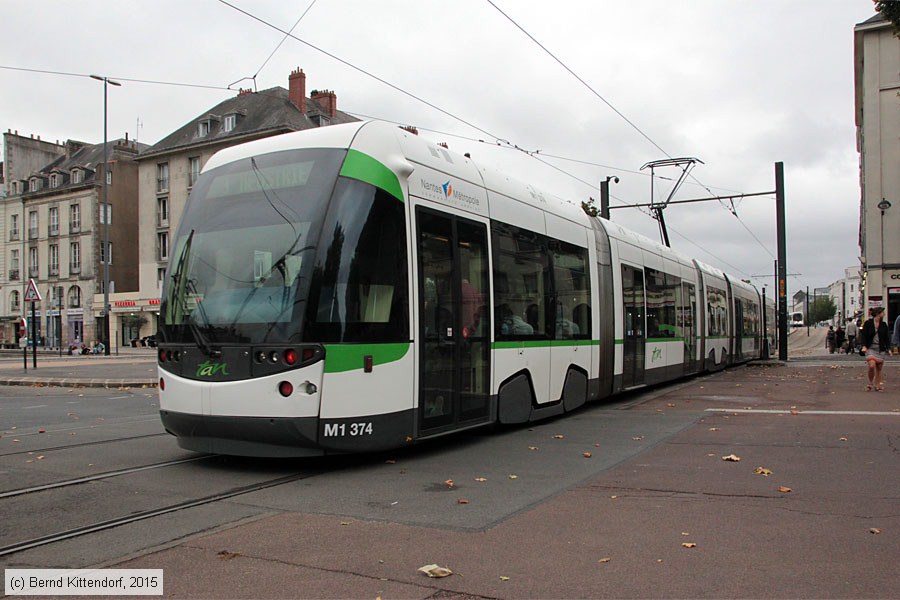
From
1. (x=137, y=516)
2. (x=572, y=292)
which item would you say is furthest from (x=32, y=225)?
(x=137, y=516)

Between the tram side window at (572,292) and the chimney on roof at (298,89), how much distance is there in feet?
145

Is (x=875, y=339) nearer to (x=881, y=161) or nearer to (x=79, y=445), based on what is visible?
(x=79, y=445)

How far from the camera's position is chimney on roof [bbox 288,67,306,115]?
52688 millimetres

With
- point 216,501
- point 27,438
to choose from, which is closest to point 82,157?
point 27,438

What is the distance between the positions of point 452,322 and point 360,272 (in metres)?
1.49

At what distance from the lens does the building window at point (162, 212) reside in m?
58.6

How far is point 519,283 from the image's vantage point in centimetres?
974

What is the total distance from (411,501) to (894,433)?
6.55m

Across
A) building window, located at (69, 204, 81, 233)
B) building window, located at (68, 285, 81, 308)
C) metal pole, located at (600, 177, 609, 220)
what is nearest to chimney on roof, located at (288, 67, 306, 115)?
building window, located at (69, 204, 81, 233)

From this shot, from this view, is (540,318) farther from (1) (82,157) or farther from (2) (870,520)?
(1) (82,157)

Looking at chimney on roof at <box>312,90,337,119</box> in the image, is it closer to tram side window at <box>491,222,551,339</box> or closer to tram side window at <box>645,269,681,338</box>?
tram side window at <box>645,269,681,338</box>

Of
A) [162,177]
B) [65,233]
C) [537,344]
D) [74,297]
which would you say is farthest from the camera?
[65,233]

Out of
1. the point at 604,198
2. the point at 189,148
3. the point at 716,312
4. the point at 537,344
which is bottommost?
the point at 537,344

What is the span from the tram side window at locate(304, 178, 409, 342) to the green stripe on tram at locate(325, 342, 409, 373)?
0.22 feet
